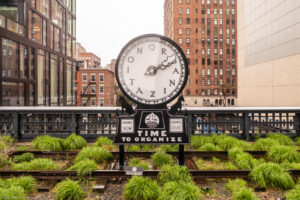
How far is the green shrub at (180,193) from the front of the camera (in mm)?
3086

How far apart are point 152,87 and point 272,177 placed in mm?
2736

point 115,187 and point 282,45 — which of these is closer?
point 115,187

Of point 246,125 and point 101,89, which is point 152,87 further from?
point 101,89

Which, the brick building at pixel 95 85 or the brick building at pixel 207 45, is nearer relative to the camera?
the brick building at pixel 95 85

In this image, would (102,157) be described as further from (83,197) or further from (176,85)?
(176,85)

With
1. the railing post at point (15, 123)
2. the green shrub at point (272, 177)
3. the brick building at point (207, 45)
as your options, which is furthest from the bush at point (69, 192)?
the brick building at point (207, 45)

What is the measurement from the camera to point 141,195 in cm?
328

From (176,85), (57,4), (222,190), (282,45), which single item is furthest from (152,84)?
(57,4)

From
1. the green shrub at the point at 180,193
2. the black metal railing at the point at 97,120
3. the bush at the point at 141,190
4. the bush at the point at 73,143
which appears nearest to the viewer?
the green shrub at the point at 180,193

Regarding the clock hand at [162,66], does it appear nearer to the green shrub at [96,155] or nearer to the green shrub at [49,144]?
the green shrub at [96,155]

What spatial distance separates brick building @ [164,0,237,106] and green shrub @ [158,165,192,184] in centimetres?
7898

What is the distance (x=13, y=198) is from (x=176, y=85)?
129 inches

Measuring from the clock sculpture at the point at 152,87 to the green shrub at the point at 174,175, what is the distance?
0.55m

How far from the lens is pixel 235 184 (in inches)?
145
